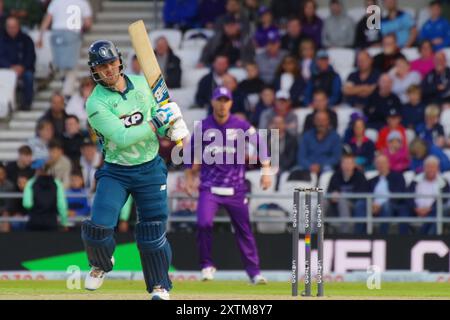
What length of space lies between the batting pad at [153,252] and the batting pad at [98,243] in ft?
0.88

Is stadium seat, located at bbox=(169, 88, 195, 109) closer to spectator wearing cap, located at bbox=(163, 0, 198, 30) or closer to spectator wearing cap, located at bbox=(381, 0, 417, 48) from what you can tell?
spectator wearing cap, located at bbox=(163, 0, 198, 30)

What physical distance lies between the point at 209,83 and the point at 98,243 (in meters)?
8.65

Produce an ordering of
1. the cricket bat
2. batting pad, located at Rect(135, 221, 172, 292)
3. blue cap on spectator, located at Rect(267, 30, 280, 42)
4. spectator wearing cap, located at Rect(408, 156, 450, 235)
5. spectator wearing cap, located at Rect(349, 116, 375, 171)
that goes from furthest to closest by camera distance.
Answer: blue cap on spectator, located at Rect(267, 30, 280, 42), spectator wearing cap, located at Rect(349, 116, 375, 171), spectator wearing cap, located at Rect(408, 156, 450, 235), the cricket bat, batting pad, located at Rect(135, 221, 172, 292)

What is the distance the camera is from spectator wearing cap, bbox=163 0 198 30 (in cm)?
2223

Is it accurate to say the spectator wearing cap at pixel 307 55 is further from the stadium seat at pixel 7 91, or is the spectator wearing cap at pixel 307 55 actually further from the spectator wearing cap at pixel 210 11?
the stadium seat at pixel 7 91

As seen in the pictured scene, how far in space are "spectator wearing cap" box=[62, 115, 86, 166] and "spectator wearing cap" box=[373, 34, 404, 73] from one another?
4.29 m

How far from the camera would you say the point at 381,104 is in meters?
20.2

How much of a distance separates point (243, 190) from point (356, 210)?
115 inches

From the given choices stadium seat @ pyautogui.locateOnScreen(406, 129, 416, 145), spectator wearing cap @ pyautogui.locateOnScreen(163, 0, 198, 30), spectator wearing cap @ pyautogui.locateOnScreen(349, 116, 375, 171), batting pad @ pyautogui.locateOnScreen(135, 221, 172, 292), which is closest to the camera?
batting pad @ pyautogui.locateOnScreen(135, 221, 172, 292)

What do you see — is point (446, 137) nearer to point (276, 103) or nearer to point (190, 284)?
→ point (276, 103)

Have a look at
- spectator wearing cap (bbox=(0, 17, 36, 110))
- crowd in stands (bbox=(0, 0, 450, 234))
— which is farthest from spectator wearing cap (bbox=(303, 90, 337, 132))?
spectator wearing cap (bbox=(0, 17, 36, 110))

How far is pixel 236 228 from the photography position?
649 inches

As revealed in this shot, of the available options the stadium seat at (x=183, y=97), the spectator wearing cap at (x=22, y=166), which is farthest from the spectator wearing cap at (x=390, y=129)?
the spectator wearing cap at (x=22, y=166)
